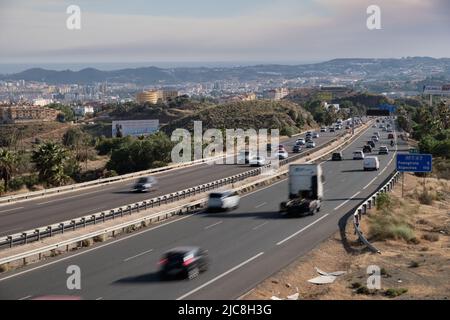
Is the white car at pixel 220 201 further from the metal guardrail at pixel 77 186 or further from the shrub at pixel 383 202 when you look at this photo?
the metal guardrail at pixel 77 186

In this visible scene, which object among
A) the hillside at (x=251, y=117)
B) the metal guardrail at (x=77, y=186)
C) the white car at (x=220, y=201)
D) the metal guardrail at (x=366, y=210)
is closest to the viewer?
the metal guardrail at (x=366, y=210)

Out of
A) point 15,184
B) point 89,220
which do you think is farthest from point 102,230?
point 15,184

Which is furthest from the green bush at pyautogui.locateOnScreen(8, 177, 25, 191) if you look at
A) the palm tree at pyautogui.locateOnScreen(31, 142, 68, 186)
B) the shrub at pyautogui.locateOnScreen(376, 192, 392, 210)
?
the shrub at pyautogui.locateOnScreen(376, 192, 392, 210)

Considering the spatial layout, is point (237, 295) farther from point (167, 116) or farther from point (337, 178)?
point (167, 116)

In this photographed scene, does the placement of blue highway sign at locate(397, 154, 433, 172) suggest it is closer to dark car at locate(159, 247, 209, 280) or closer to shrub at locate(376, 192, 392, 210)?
shrub at locate(376, 192, 392, 210)

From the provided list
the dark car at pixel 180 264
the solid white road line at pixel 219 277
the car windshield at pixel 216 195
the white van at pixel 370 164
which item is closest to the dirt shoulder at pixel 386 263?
the solid white road line at pixel 219 277
